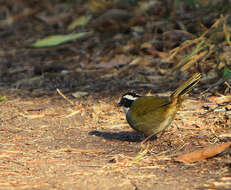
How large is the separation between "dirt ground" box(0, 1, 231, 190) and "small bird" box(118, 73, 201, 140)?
0.15m

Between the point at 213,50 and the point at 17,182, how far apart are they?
387cm

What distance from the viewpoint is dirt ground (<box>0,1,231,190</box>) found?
3.21 meters

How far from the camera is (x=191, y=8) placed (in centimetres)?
808

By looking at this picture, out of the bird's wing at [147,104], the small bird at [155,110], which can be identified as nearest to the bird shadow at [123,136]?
the small bird at [155,110]

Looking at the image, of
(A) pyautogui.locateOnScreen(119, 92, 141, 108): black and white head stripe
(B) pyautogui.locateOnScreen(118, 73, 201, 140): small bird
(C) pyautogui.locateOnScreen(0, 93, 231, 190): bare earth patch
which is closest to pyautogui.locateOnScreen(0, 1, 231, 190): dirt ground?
(C) pyautogui.locateOnScreen(0, 93, 231, 190): bare earth patch

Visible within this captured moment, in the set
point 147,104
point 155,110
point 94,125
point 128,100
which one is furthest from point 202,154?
point 94,125

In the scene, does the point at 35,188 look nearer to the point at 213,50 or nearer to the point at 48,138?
the point at 48,138

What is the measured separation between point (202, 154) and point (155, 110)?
102 centimetres

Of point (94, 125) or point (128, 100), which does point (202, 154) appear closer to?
point (128, 100)

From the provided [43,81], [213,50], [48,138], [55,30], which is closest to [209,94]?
[213,50]

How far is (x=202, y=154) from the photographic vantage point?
11.5 feet

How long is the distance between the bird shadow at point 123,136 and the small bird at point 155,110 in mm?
122

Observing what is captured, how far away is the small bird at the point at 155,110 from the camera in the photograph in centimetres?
430

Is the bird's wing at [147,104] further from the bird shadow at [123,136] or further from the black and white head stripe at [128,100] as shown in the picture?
the bird shadow at [123,136]
